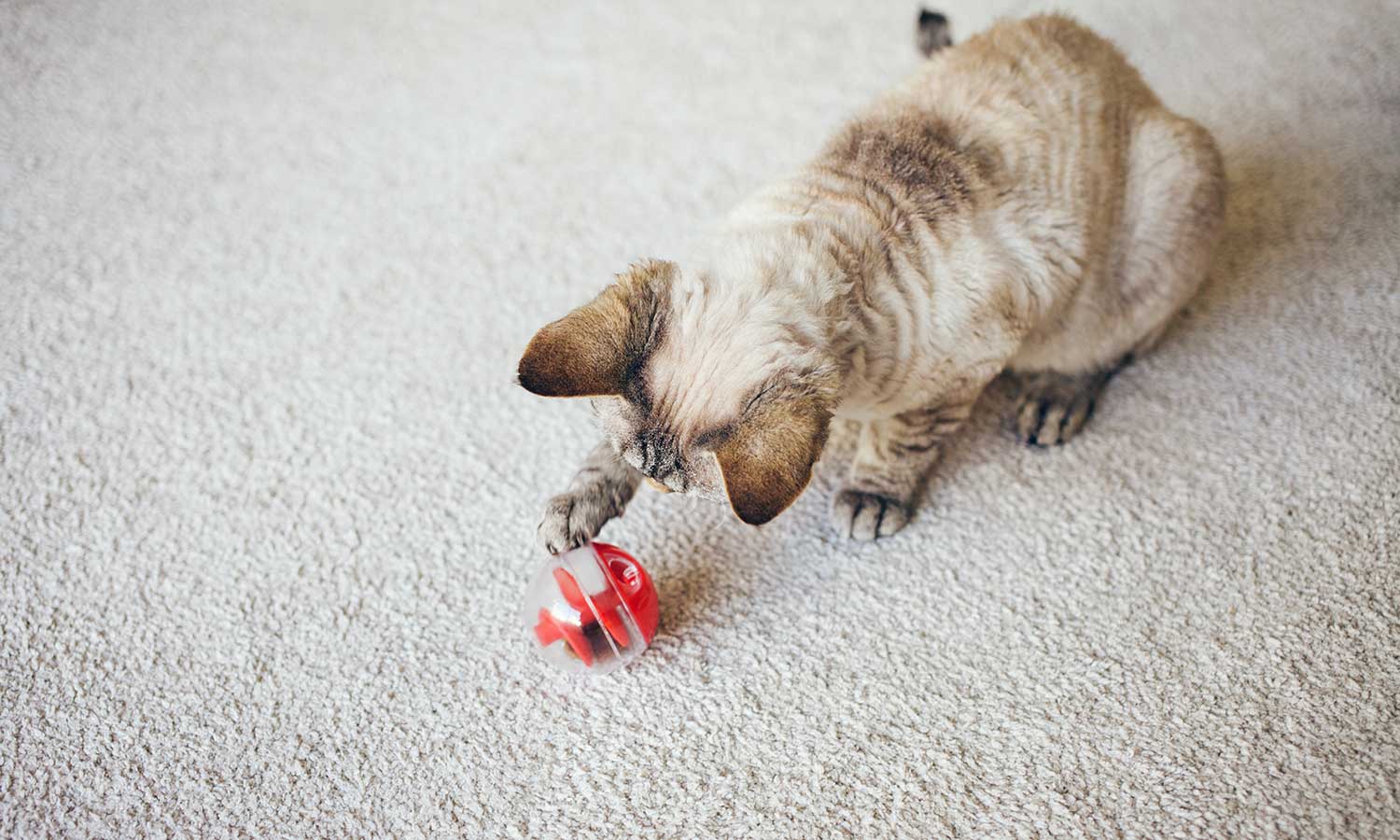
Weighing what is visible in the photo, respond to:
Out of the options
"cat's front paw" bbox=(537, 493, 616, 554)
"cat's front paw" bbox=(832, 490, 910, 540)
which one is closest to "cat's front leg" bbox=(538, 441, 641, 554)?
"cat's front paw" bbox=(537, 493, 616, 554)

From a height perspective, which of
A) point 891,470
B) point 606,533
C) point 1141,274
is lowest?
point 606,533

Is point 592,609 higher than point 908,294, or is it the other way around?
point 908,294

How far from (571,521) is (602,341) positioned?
1.12 feet

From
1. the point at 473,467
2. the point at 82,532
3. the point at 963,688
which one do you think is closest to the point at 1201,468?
the point at 963,688

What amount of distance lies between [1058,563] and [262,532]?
4.24ft

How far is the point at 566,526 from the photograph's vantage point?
4.08ft

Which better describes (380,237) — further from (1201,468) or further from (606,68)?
(1201,468)

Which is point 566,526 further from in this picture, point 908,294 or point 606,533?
point 908,294

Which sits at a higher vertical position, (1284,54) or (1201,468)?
(1284,54)

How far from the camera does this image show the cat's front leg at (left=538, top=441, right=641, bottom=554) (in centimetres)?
124

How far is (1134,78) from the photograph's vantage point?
1.51 meters

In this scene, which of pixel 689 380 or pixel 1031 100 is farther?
pixel 1031 100

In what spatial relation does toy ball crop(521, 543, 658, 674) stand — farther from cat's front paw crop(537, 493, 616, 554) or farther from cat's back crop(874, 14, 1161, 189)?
cat's back crop(874, 14, 1161, 189)

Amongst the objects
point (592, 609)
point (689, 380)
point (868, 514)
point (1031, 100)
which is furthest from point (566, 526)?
point (1031, 100)
